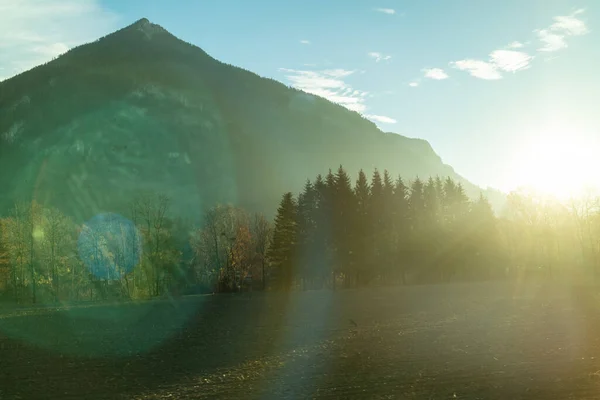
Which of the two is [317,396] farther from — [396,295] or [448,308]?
[396,295]

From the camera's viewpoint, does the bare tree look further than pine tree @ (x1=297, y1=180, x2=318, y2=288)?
Yes

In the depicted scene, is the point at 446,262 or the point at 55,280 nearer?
the point at 55,280

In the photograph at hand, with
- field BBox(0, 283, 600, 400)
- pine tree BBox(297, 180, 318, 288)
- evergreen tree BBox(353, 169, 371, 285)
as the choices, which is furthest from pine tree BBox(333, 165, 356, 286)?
field BBox(0, 283, 600, 400)

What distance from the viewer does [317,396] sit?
660 inches

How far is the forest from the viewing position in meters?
80.8

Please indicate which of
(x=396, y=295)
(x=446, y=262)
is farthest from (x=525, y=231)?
(x=396, y=295)

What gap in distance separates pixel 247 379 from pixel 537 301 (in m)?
42.8

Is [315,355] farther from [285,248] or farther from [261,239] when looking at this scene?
[261,239]

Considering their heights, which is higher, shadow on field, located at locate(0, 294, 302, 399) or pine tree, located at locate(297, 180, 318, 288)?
pine tree, located at locate(297, 180, 318, 288)

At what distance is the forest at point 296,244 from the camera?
80.8 metres

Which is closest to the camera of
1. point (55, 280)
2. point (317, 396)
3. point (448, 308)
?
point (317, 396)

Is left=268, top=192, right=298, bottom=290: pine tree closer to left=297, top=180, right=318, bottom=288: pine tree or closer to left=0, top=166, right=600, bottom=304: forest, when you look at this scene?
left=0, top=166, right=600, bottom=304: forest

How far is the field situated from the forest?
112ft

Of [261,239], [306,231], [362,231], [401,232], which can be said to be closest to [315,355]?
[306,231]
